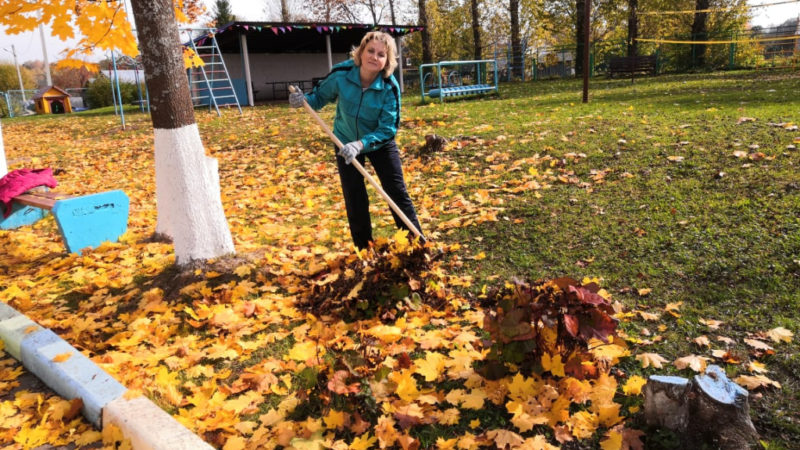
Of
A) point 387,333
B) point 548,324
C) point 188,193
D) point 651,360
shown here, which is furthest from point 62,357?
point 651,360

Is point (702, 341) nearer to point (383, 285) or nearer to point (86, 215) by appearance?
point (383, 285)

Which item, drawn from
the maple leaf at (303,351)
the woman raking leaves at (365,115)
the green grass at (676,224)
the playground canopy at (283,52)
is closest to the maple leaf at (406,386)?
the maple leaf at (303,351)

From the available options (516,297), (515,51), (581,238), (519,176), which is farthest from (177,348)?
(515,51)

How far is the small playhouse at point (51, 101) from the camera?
36406 mm

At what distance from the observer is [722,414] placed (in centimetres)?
187

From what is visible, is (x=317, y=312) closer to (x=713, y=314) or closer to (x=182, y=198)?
(x=182, y=198)

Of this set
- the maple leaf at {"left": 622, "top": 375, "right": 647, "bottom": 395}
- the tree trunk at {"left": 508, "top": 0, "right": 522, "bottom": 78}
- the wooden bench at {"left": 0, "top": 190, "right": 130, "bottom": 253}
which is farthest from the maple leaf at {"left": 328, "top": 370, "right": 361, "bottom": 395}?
the tree trunk at {"left": 508, "top": 0, "right": 522, "bottom": 78}

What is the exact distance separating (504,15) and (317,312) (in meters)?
36.7

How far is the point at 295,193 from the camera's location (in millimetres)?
6262

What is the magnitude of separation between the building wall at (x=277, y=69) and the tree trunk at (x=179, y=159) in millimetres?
19399

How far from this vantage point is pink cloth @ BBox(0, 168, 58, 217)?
5.50 metres

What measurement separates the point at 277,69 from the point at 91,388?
2340 centimetres

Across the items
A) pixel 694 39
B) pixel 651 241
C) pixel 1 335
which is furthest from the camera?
pixel 694 39

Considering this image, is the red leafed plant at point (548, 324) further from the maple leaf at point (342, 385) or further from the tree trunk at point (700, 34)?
the tree trunk at point (700, 34)
